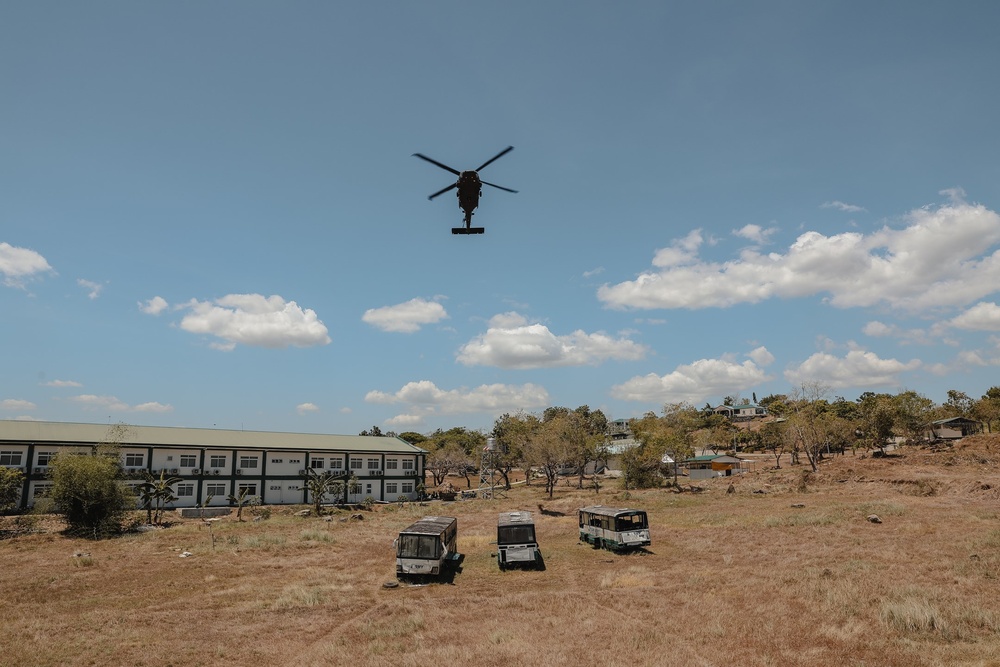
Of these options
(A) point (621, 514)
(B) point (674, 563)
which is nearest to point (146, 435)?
(A) point (621, 514)

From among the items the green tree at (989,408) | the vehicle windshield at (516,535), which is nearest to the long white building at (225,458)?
the vehicle windshield at (516,535)

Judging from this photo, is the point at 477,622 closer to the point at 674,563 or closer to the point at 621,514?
the point at 674,563

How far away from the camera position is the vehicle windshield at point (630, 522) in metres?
36.4

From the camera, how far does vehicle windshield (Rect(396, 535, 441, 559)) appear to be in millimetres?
29734

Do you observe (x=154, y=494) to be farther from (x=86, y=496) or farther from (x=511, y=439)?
(x=511, y=439)

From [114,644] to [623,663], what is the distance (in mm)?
17542

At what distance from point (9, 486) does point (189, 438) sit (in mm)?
18108

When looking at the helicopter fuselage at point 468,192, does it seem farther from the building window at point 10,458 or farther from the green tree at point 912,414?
the green tree at point 912,414

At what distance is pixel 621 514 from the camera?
121 ft

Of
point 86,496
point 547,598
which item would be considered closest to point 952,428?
point 547,598

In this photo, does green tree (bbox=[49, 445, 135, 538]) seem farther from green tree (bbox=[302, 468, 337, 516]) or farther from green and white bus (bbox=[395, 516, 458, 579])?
green and white bus (bbox=[395, 516, 458, 579])

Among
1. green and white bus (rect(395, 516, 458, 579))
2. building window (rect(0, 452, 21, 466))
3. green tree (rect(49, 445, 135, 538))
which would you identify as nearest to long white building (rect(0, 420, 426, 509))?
building window (rect(0, 452, 21, 466))

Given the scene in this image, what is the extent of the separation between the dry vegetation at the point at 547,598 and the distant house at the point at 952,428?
8047cm

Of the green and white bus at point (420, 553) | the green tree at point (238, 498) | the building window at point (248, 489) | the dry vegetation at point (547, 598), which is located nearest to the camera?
the dry vegetation at point (547, 598)
